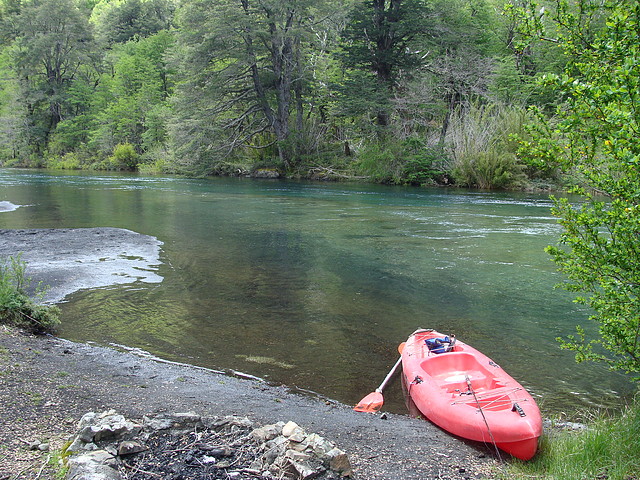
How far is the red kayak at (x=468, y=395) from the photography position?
3.63 metres

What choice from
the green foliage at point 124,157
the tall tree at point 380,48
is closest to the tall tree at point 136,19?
the green foliage at point 124,157

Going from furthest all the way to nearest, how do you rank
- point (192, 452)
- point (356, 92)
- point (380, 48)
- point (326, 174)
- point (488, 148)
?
point (326, 174) < point (380, 48) < point (356, 92) < point (488, 148) < point (192, 452)

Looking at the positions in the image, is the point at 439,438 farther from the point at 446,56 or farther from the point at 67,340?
the point at 446,56

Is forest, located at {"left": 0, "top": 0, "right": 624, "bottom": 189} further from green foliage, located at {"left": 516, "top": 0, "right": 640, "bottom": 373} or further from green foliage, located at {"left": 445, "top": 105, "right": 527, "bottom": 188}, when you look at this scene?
green foliage, located at {"left": 516, "top": 0, "right": 640, "bottom": 373}

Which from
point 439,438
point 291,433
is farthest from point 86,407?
point 439,438

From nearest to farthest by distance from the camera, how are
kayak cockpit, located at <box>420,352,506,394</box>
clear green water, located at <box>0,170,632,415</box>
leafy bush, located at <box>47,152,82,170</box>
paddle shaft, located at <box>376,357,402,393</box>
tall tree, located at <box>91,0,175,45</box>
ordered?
kayak cockpit, located at <box>420,352,506,394</box> < paddle shaft, located at <box>376,357,402,393</box> < clear green water, located at <box>0,170,632,415</box> < leafy bush, located at <box>47,152,82,170</box> < tall tree, located at <box>91,0,175,45</box>

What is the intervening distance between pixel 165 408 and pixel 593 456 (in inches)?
113

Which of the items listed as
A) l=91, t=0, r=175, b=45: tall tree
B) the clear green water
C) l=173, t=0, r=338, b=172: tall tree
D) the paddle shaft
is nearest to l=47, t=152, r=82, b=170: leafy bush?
l=91, t=0, r=175, b=45: tall tree

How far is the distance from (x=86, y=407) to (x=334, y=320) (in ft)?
11.5

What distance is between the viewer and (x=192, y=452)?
9.60 feet

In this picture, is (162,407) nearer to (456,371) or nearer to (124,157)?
(456,371)

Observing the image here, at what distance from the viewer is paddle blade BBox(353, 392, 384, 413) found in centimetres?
432

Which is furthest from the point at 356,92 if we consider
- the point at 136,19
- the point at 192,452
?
the point at 136,19

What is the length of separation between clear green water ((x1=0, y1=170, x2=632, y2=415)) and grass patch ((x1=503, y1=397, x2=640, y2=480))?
0.97 metres
